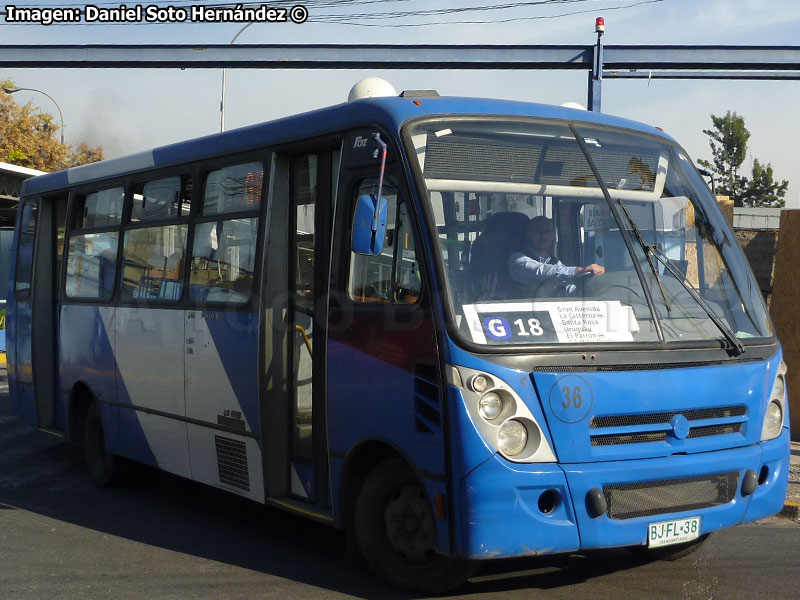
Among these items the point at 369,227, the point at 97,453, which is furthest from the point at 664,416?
the point at 97,453

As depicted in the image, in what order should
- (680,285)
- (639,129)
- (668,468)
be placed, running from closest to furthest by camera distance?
(668,468)
(680,285)
(639,129)

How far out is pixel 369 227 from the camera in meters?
5.71

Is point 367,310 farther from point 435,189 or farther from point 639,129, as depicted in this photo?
point 639,129

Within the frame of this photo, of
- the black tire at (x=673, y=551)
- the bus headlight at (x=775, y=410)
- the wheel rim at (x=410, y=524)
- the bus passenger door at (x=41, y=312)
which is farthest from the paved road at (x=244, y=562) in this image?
the bus passenger door at (x=41, y=312)

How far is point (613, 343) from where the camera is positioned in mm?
5613

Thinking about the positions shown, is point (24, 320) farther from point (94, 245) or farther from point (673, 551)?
point (673, 551)

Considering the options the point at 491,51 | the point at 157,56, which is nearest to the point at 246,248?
the point at 491,51

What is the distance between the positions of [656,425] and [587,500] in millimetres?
575

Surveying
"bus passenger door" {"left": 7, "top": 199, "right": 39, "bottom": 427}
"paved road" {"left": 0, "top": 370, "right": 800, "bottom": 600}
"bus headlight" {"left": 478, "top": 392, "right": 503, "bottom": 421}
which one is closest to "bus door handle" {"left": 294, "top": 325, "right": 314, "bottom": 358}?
"paved road" {"left": 0, "top": 370, "right": 800, "bottom": 600}

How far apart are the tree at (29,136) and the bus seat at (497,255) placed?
50274mm

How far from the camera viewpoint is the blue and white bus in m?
5.38

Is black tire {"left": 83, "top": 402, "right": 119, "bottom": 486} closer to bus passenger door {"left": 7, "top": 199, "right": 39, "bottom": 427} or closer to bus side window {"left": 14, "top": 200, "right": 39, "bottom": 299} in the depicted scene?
bus passenger door {"left": 7, "top": 199, "right": 39, "bottom": 427}

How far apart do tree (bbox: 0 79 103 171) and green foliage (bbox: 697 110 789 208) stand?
37745mm

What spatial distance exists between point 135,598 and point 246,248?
97.9 inches
